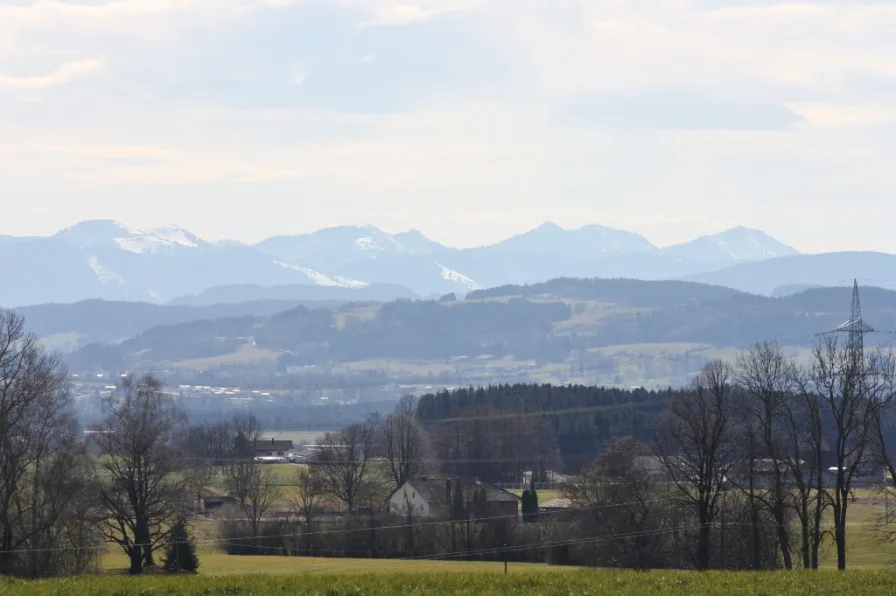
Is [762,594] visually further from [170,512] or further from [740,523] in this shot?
[170,512]

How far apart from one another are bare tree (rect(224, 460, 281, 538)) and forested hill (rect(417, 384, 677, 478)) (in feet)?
89.5

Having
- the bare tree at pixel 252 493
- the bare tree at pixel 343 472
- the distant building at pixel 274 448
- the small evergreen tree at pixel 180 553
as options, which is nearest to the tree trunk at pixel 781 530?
the small evergreen tree at pixel 180 553

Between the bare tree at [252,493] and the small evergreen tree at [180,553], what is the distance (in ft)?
57.0

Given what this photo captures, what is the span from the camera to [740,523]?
50.5 metres

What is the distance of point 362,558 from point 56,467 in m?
21.2

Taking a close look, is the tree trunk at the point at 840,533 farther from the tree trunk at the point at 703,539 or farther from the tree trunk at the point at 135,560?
the tree trunk at the point at 135,560

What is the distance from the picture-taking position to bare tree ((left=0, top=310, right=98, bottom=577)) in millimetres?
48750

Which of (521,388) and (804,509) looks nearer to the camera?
(804,509)

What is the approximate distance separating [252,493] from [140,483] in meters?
27.7

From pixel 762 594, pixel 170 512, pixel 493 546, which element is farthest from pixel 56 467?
pixel 762 594

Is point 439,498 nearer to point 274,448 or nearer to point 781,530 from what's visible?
point 781,530

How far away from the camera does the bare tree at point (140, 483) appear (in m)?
58.6

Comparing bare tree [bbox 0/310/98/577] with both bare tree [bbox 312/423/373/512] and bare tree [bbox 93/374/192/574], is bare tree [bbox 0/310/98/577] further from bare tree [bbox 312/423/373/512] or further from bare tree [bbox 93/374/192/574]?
bare tree [bbox 312/423/373/512]

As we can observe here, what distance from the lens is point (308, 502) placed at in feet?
301
